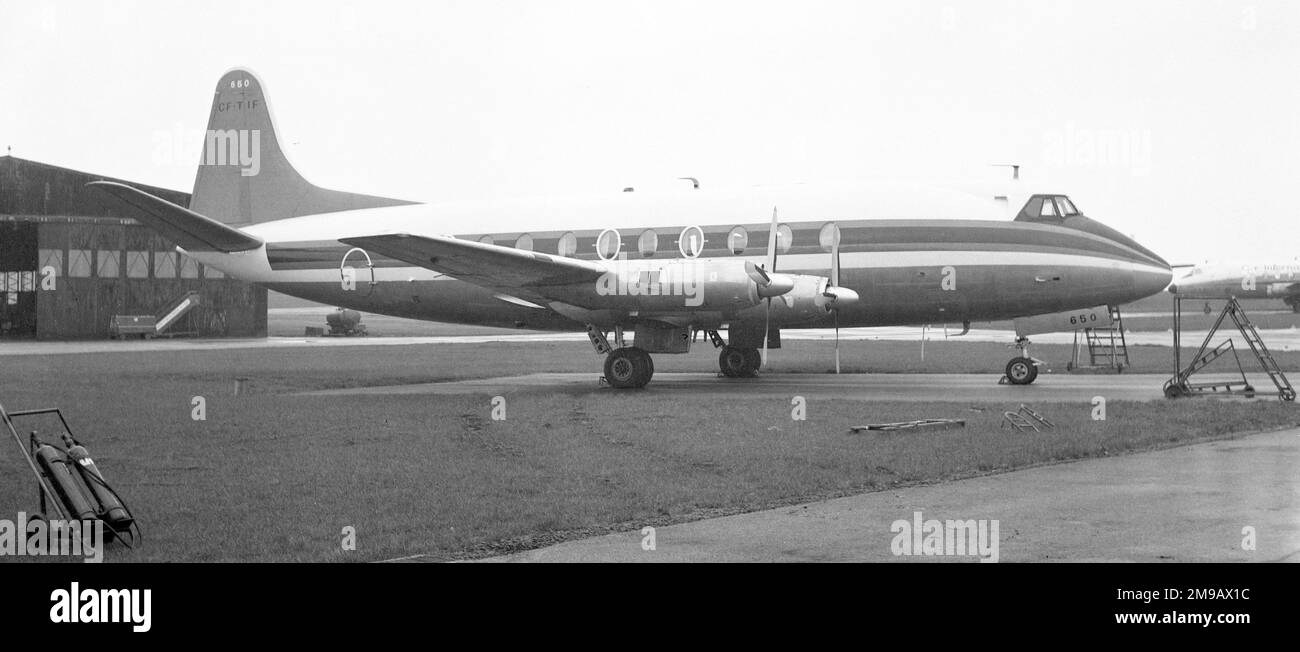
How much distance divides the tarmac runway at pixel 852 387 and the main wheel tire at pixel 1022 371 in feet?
0.66

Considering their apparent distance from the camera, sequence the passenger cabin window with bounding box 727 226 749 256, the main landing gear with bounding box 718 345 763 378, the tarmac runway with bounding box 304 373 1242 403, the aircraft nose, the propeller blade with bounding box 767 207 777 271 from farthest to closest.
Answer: the main landing gear with bounding box 718 345 763 378 < the passenger cabin window with bounding box 727 226 749 256 < the aircraft nose < the propeller blade with bounding box 767 207 777 271 < the tarmac runway with bounding box 304 373 1242 403

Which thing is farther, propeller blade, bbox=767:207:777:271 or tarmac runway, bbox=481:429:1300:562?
propeller blade, bbox=767:207:777:271

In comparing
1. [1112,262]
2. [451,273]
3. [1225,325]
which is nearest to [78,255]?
[451,273]

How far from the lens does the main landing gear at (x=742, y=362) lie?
92.5 feet

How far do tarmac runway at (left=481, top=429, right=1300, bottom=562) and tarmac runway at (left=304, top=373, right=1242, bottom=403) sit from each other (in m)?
8.46

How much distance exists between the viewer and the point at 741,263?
893 inches

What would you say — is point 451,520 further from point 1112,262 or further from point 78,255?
point 78,255

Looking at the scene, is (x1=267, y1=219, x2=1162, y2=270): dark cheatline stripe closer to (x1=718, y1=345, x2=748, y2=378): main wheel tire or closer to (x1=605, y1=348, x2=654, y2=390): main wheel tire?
(x1=605, y1=348, x2=654, y2=390): main wheel tire

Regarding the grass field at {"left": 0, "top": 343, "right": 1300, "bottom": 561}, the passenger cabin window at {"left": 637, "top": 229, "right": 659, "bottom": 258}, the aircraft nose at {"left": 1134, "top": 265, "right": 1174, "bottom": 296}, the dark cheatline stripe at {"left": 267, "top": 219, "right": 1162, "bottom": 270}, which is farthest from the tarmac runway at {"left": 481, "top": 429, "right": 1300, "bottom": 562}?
the passenger cabin window at {"left": 637, "top": 229, "right": 659, "bottom": 258}

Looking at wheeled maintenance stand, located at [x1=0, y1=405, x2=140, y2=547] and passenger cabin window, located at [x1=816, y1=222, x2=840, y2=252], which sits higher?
passenger cabin window, located at [x1=816, y1=222, x2=840, y2=252]

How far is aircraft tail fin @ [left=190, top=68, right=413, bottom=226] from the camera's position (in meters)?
30.4

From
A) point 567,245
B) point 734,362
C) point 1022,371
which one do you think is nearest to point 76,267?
point 567,245

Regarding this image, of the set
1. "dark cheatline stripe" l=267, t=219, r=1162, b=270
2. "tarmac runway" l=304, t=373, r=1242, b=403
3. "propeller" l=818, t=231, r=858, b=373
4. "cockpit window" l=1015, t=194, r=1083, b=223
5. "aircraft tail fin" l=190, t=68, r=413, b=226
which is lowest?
"tarmac runway" l=304, t=373, r=1242, b=403

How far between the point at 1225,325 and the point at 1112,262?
165 feet
